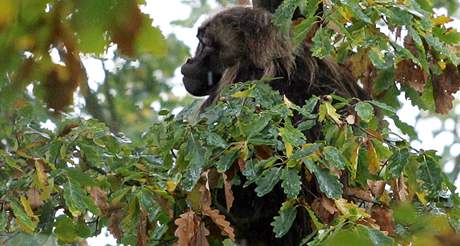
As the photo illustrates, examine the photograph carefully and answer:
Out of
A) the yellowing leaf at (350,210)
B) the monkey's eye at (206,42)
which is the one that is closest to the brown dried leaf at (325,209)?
the yellowing leaf at (350,210)

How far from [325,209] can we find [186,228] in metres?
0.62

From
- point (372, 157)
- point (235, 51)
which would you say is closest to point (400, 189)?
point (372, 157)

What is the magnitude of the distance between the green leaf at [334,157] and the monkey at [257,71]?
127cm

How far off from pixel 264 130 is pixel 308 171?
27 cm

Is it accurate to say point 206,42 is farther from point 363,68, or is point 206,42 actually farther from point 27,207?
point 27,207

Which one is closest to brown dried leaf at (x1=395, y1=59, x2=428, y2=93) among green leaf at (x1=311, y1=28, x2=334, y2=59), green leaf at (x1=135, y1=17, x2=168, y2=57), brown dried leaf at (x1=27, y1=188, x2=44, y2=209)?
green leaf at (x1=311, y1=28, x2=334, y2=59)

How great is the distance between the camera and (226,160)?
4.58 metres

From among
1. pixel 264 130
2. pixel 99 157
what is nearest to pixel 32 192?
pixel 99 157

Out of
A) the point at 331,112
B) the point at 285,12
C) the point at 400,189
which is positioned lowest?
the point at 400,189

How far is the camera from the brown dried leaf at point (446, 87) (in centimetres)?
553

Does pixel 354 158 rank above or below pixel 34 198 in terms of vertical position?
below

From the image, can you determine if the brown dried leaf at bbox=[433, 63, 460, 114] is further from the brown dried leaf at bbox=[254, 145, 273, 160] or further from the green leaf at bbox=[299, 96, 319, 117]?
the brown dried leaf at bbox=[254, 145, 273, 160]

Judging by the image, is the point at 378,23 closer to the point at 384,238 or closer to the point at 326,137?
the point at 326,137

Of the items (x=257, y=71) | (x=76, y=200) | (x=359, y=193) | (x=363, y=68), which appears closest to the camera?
(x=76, y=200)
